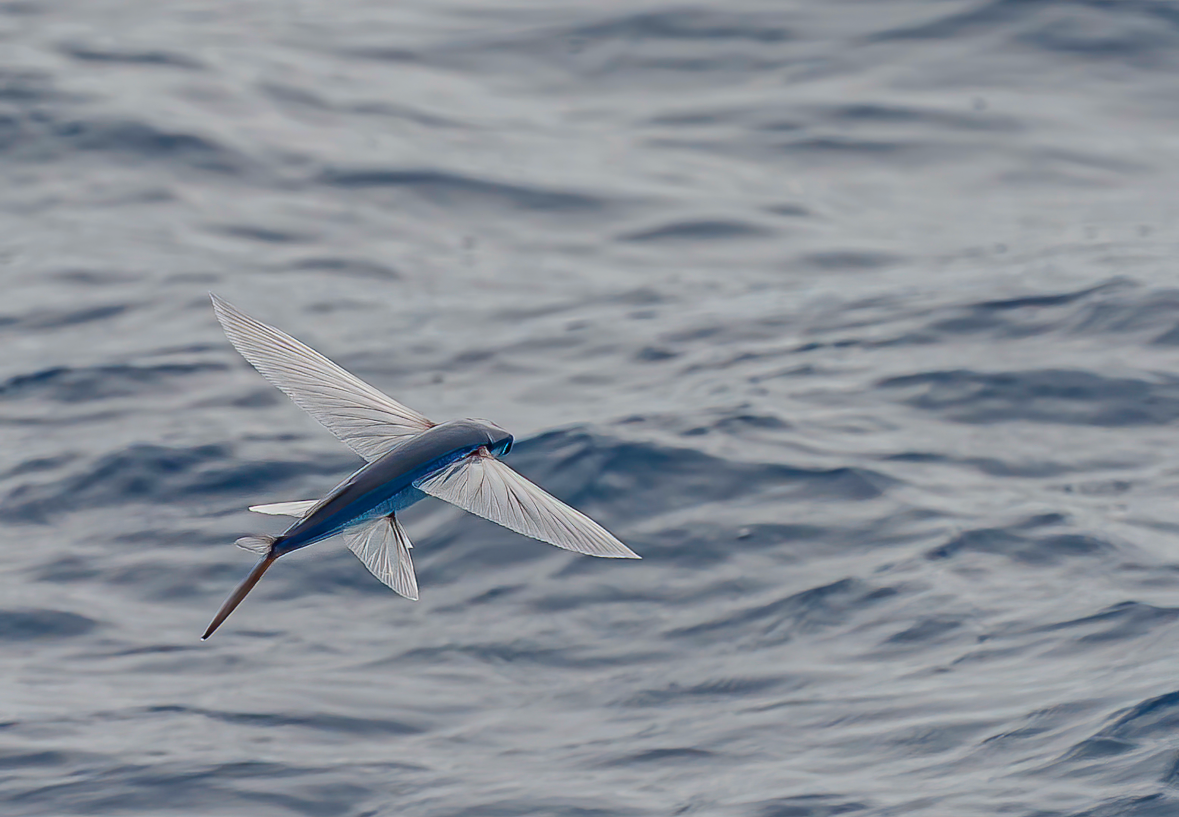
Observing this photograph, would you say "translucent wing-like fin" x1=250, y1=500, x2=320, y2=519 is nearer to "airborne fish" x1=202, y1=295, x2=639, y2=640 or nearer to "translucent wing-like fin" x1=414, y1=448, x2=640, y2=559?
"airborne fish" x1=202, y1=295, x2=639, y2=640

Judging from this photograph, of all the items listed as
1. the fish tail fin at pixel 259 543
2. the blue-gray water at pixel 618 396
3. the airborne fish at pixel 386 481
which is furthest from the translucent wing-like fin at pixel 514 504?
the blue-gray water at pixel 618 396

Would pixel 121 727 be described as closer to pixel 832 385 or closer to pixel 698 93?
pixel 832 385

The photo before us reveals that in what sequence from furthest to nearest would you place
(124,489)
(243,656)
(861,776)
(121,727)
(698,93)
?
1. (698,93)
2. (124,489)
3. (243,656)
4. (121,727)
5. (861,776)

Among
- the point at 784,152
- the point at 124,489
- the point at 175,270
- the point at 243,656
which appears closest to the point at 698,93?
the point at 784,152

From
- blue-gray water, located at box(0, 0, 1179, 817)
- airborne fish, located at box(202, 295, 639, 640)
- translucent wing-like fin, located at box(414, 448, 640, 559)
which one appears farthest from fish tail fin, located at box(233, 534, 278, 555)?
blue-gray water, located at box(0, 0, 1179, 817)

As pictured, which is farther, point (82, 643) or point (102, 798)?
point (82, 643)

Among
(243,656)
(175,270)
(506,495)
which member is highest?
(506,495)

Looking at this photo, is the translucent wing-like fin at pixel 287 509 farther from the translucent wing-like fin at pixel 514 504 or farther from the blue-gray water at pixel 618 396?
the blue-gray water at pixel 618 396

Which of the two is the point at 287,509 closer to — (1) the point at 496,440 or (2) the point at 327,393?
(2) the point at 327,393
